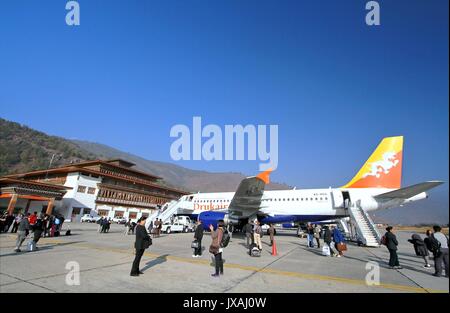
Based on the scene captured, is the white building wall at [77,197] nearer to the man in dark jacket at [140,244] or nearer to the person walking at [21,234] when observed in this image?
the person walking at [21,234]

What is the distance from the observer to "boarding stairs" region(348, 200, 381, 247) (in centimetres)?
1705

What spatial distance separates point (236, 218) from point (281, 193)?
553 centimetres

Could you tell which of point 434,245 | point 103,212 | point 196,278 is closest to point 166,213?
point 196,278

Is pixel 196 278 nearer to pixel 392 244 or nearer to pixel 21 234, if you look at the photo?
pixel 392 244

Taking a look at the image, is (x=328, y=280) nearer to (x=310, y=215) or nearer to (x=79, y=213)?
(x=310, y=215)

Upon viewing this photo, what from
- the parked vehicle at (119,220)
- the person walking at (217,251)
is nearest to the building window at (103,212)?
the parked vehicle at (119,220)

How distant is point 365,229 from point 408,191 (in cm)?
403

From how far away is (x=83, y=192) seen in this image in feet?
147

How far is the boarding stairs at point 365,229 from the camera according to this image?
17.0m

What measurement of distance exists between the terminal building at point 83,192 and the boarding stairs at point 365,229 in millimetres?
Result: 38330

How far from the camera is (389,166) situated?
20750 mm

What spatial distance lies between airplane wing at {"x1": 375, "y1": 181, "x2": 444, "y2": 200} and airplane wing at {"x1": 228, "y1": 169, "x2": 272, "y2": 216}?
928 cm

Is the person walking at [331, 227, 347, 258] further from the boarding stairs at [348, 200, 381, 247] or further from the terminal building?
the terminal building
